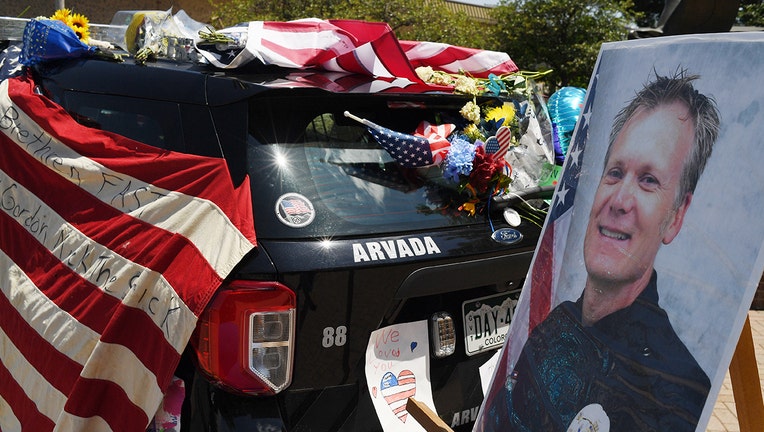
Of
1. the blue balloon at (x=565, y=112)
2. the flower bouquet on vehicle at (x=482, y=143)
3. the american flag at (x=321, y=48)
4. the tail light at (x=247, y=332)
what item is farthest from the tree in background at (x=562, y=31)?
the tail light at (x=247, y=332)

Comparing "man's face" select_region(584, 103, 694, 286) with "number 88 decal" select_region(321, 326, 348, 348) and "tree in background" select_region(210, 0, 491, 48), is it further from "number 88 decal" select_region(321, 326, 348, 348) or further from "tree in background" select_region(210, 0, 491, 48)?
"tree in background" select_region(210, 0, 491, 48)

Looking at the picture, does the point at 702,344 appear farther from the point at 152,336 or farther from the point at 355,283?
Result: the point at 152,336

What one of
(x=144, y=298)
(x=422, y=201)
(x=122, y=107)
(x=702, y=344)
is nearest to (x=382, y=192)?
(x=422, y=201)

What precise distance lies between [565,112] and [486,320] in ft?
6.03

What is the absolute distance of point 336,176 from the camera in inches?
99.4

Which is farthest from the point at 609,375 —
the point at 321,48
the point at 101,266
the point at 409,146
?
the point at 321,48

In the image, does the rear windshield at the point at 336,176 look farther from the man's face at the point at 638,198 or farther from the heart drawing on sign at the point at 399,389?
the man's face at the point at 638,198

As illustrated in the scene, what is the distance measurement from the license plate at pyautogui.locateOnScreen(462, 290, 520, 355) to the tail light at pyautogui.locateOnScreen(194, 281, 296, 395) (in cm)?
72

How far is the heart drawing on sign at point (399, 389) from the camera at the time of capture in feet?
8.02

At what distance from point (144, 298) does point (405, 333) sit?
87 cm

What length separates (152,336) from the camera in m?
2.24

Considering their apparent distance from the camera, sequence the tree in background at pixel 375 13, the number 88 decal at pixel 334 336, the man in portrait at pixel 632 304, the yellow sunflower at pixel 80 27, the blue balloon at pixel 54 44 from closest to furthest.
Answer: the man in portrait at pixel 632 304, the number 88 decal at pixel 334 336, the blue balloon at pixel 54 44, the yellow sunflower at pixel 80 27, the tree in background at pixel 375 13

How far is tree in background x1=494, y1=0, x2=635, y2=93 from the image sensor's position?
1381cm

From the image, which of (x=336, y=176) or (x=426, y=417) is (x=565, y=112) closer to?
(x=336, y=176)
